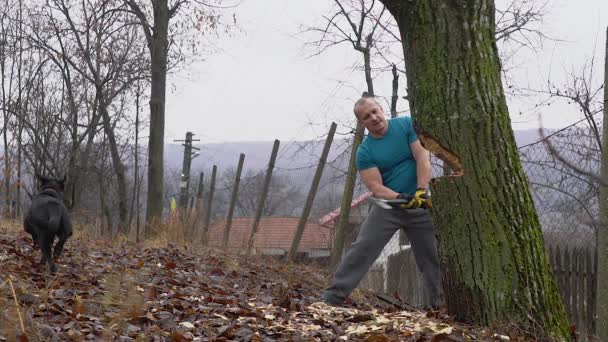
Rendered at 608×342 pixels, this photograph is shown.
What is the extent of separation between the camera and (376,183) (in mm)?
6203

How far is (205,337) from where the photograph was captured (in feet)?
14.2

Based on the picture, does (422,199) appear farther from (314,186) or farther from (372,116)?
(314,186)

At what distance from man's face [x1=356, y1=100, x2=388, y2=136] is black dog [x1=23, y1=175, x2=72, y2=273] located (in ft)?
10.3

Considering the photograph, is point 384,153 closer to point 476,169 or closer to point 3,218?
point 476,169

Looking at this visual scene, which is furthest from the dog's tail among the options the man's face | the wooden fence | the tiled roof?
the wooden fence

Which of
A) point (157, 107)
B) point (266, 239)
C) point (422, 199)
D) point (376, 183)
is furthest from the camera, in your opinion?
point (157, 107)

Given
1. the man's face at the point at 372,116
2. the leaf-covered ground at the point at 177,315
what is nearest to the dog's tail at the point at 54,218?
the leaf-covered ground at the point at 177,315

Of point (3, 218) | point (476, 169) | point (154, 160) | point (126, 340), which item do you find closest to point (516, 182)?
point (476, 169)

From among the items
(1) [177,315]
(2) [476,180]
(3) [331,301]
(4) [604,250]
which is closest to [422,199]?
(2) [476,180]

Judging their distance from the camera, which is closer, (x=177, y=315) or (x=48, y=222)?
(x=177, y=315)

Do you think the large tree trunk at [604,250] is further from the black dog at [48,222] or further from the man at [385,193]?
the black dog at [48,222]

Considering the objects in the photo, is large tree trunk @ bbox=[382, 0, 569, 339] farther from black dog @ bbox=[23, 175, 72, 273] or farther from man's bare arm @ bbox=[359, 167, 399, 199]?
black dog @ bbox=[23, 175, 72, 273]

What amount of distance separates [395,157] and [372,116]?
39 cm

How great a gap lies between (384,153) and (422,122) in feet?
3.53
